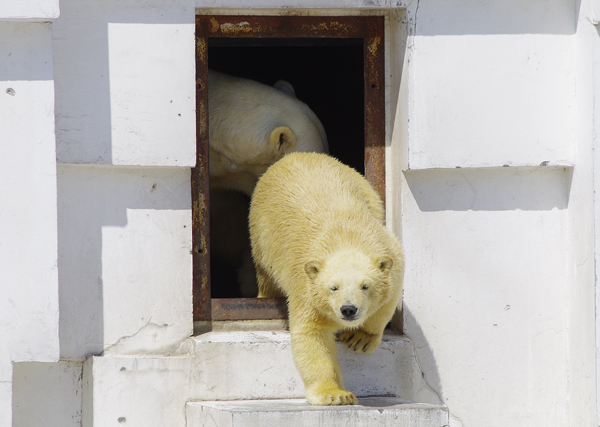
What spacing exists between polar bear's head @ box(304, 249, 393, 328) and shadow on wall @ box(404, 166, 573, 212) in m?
0.84

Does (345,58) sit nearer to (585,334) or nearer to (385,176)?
(385,176)

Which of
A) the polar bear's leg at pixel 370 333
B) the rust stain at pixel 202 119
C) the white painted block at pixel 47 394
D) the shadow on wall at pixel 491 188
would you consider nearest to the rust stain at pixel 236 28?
the rust stain at pixel 202 119

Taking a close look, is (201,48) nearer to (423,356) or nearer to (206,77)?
(206,77)

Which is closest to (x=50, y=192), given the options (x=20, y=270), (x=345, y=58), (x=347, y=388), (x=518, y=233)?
(x=20, y=270)

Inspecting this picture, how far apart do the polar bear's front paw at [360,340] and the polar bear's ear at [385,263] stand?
0.55 meters

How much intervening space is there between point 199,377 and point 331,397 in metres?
0.86

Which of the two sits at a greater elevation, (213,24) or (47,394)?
(213,24)

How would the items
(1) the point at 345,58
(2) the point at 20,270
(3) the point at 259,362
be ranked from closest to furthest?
(2) the point at 20,270 → (3) the point at 259,362 → (1) the point at 345,58

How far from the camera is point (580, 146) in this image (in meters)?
4.52

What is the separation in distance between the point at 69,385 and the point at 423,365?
1933 mm

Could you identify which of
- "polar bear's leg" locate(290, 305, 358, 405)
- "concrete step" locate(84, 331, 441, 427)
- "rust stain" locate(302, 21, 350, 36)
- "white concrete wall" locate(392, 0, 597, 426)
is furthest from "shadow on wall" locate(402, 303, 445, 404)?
"rust stain" locate(302, 21, 350, 36)

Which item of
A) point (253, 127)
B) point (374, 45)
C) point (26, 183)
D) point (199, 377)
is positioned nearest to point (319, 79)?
point (253, 127)

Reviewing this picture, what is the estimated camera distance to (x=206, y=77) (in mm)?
4773

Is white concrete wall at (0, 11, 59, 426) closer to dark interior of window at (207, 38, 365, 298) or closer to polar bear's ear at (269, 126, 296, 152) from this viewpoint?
polar bear's ear at (269, 126, 296, 152)
